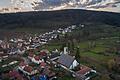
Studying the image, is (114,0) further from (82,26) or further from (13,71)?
(13,71)

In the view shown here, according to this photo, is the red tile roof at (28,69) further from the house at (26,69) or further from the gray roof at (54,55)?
the gray roof at (54,55)

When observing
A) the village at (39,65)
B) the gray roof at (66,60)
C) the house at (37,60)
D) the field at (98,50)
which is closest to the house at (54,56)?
the village at (39,65)

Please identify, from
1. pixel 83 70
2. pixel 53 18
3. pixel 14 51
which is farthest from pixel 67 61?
pixel 53 18

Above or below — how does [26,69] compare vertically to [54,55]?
above

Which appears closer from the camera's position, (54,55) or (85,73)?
(85,73)

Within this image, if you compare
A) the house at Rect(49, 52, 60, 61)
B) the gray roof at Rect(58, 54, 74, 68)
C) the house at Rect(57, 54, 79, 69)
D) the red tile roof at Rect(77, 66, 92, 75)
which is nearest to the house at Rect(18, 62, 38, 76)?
the house at Rect(57, 54, 79, 69)

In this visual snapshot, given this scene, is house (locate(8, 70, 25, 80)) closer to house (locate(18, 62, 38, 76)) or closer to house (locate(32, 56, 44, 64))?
house (locate(18, 62, 38, 76))

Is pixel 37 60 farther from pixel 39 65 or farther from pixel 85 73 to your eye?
pixel 85 73

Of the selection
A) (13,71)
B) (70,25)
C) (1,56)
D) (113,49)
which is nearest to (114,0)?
(70,25)
